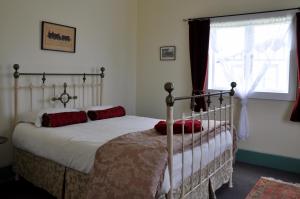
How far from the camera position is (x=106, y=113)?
3496 mm

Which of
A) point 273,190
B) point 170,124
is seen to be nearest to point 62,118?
point 170,124

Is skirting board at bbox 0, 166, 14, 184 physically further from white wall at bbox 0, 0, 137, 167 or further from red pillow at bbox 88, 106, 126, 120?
red pillow at bbox 88, 106, 126, 120

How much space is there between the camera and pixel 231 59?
3.80 meters

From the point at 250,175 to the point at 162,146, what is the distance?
186 cm

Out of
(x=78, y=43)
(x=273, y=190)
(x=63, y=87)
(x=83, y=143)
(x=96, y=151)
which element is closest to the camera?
(x=96, y=151)

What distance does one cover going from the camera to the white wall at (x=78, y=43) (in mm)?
2984

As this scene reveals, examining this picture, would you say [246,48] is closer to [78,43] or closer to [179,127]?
[179,127]

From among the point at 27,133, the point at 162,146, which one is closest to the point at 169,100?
the point at 162,146

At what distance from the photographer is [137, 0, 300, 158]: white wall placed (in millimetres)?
3520

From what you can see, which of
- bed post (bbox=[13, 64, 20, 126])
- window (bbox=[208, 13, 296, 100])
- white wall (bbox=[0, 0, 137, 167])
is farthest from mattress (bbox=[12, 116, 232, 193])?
window (bbox=[208, 13, 296, 100])

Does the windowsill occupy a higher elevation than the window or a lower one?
lower

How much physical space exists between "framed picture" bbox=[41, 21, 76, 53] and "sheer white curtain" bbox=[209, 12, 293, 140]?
1.92 metres

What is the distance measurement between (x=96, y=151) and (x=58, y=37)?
1.89 m

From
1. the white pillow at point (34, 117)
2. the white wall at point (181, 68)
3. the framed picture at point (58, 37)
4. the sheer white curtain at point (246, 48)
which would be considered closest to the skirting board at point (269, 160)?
the white wall at point (181, 68)
